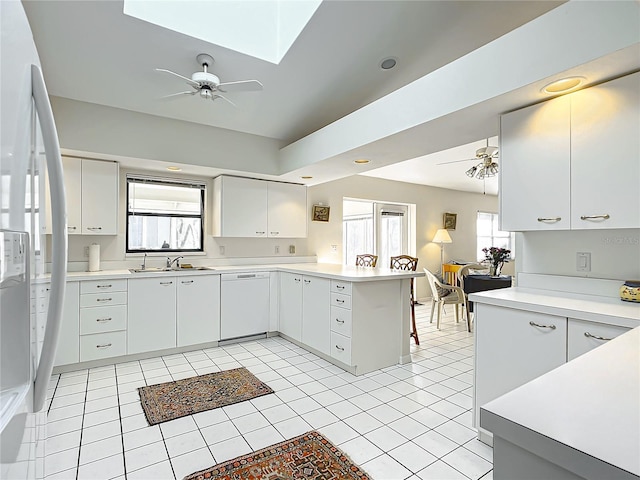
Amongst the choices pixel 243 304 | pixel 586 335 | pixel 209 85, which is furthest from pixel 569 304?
pixel 243 304

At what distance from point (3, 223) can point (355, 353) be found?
9.72ft

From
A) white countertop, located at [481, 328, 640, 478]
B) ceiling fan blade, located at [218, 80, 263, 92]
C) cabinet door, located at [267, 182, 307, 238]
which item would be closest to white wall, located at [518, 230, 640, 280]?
white countertop, located at [481, 328, 640, 478]

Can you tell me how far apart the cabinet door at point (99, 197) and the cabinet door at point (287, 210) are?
6.00 feet

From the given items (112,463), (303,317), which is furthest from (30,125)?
(303,317)

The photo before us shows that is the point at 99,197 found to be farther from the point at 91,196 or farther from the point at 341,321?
the point at 341,321

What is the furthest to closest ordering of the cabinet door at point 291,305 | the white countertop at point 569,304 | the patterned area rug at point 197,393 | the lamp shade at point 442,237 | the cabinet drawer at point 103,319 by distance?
1. the lamp shade at point 442,237
2. the cabinet door at point 291,305
3. the cabinet drawer at point 103,319
4. the patterned area rug at point 197,393
5. the white countertop at point 569,304

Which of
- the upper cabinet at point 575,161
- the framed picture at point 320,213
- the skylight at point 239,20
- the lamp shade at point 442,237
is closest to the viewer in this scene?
the upper cabinet at point 575,161

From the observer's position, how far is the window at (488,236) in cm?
831

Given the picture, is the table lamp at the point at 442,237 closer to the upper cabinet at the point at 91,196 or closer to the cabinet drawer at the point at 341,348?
the cabinet drawer at the point at 341,348

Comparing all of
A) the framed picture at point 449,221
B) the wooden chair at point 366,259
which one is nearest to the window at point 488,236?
the framed picture at point 449,221

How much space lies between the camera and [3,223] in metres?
0.59

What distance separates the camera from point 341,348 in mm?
3301

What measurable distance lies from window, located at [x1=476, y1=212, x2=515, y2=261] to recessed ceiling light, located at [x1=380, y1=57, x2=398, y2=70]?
19.4ft

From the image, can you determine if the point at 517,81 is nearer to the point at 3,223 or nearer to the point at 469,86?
the point at 469,86
